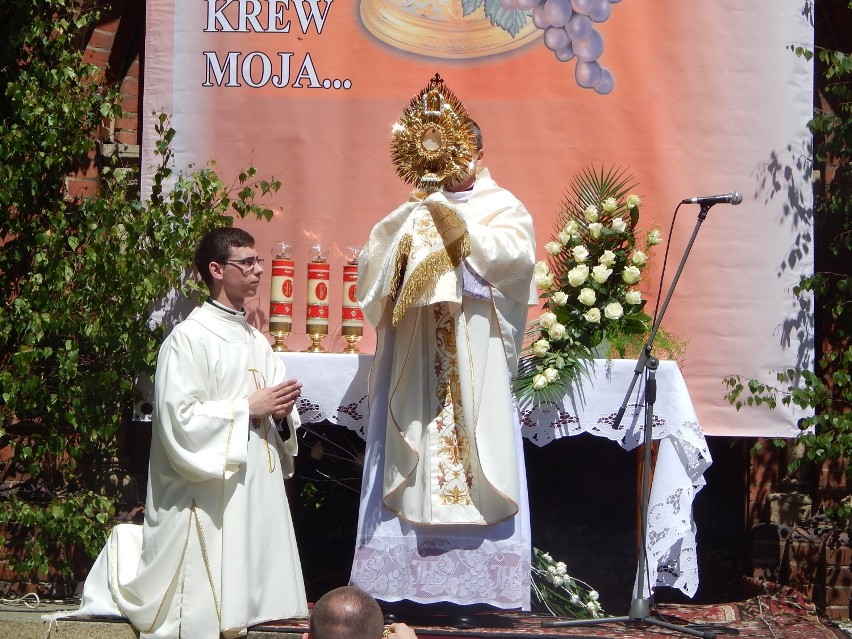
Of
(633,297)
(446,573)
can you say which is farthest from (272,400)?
(633,297)

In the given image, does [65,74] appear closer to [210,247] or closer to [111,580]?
[210,247]

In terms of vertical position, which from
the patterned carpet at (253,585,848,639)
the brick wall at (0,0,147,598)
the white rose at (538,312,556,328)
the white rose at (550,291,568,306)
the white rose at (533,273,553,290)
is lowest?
the patterned carpet at (253,585,848,639)

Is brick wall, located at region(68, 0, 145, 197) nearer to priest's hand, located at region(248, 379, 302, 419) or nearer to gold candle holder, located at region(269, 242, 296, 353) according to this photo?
gold candle holder, located at region(269, 242, 296, 353)

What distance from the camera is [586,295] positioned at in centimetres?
546

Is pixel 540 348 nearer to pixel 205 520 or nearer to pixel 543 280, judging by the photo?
pixel 543 280

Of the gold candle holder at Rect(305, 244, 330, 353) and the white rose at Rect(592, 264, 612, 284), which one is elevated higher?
the white rose at Rect(592, 264, 612, 284)

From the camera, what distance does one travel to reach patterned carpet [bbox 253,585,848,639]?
4.72 meters

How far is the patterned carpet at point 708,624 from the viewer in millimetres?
4719

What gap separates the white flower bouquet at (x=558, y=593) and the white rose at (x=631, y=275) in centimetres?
128

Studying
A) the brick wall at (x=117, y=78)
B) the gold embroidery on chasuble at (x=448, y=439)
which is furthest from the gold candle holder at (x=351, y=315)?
the brick wall at (x=117, y=78)

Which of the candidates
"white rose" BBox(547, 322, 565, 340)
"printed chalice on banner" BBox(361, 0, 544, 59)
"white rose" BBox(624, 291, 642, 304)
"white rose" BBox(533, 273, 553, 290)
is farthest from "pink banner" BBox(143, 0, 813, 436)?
"white rose" BBox(547, 322, 565, 340)

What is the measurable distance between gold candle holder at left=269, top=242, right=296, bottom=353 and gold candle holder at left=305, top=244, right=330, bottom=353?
0.09 m

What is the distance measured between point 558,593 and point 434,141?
81.7 inches

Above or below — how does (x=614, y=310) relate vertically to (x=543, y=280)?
below
